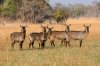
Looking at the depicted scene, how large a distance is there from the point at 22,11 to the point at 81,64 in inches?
1717

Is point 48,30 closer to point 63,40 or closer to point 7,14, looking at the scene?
point 63,40

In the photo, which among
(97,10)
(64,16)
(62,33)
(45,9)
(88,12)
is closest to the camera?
(62,33)

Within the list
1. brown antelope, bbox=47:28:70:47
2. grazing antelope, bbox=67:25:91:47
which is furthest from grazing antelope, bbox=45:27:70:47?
grazing antelope, bbox=67:25:91:47

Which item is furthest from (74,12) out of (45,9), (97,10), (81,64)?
(81,64)

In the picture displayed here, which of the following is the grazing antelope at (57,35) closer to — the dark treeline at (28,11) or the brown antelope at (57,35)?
the brown antelope at (57,35)

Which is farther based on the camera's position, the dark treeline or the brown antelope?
the dark treeline

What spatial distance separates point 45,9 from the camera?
5528cm

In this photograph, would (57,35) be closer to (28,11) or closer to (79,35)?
(79,35)

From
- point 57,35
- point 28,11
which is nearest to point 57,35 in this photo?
point 57,35

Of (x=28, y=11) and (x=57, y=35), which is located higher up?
(x=28, y=11)

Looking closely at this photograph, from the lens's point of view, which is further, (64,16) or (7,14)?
(64,16)

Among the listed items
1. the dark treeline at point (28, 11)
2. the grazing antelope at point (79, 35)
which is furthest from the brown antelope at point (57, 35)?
the dark treeline at point (28, 11)

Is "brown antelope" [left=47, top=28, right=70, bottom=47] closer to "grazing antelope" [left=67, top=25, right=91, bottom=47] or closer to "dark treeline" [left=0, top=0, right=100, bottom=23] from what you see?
"grazing antelope" [left=67, top=25, right=91, bottom=47]

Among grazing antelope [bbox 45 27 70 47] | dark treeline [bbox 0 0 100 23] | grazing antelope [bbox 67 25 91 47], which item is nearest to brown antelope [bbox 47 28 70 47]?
grazing antelope [bbox 45 27 70 47]
